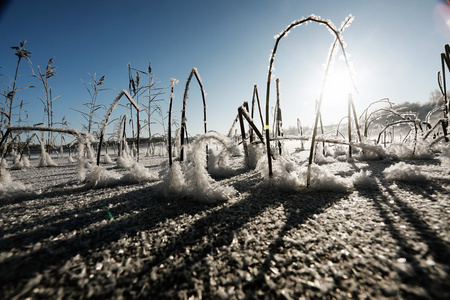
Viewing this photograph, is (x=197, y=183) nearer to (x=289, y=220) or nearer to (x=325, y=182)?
(x=289, y=220)

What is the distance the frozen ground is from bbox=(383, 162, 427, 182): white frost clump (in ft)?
0.22

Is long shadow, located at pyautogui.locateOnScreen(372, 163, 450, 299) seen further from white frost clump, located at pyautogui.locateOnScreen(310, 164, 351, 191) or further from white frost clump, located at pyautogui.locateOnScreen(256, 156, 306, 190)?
white frost clump, located at pyautogui.locateOnScreen(256, 156, 306, 190)

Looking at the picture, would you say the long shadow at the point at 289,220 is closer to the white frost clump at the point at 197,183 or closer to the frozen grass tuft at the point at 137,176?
the white frost clump at the point at 197,183

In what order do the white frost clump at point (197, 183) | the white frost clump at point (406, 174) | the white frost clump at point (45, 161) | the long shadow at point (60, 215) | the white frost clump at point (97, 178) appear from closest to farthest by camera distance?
the long shadow at point (60, 215) < the white frost clump at point (197, 183) < the white frost clump at point (406, 174) < the white frost clump at point (97, 178) < the white frost clump at point (45, 161)

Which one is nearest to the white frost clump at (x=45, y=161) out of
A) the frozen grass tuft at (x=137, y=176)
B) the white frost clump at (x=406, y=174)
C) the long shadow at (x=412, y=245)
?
the frozen grass tuft at (x=137, y=176)

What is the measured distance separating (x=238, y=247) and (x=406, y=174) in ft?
4.21

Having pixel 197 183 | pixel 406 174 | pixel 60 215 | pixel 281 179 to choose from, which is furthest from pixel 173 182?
pixel 406 174

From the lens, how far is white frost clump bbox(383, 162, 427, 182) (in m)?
1.24

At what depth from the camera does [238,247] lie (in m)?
0.68

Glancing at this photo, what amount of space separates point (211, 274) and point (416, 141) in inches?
108

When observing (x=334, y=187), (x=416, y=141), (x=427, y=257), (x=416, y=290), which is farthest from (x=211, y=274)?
(x=416, y=141)

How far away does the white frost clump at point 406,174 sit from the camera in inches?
49.0

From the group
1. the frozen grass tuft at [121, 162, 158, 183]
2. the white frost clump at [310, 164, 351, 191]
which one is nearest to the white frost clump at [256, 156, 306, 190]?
the white frost clump at [310, 164, 351, 191]

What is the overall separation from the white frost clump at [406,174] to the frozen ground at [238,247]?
7cm
